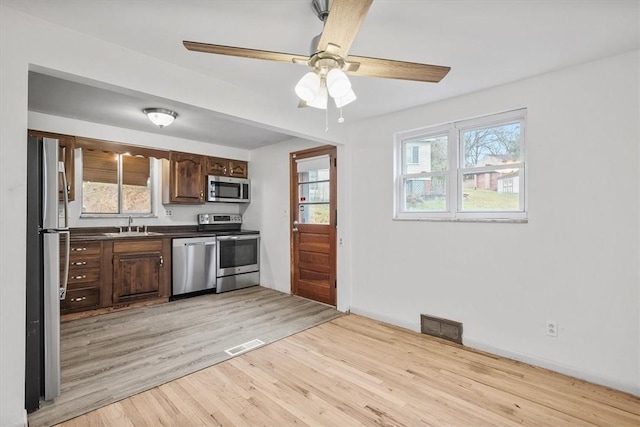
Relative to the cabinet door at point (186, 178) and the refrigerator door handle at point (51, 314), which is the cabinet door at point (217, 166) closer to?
the cabinet door at point (186, 178)

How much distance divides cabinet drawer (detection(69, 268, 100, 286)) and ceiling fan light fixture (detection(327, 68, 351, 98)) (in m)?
3.69

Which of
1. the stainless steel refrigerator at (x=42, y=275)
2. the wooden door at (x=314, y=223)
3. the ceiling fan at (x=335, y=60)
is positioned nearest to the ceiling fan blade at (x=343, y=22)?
the ceiling fan at (x=335, y=60)

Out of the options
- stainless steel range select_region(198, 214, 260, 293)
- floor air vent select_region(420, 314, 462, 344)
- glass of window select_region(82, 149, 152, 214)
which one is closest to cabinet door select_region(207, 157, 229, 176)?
stainless steel range select_region(198, 214, 260, 293)

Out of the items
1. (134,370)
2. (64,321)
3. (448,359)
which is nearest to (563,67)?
(448,359)

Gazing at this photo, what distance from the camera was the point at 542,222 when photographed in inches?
98.1

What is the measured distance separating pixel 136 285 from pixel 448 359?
12.2 feet

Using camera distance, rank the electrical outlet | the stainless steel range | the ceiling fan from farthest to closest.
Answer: the stainless steel range → the electrical outlet → the ceiling fan

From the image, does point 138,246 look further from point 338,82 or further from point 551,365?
point 551,365

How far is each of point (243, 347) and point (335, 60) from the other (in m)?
2.52

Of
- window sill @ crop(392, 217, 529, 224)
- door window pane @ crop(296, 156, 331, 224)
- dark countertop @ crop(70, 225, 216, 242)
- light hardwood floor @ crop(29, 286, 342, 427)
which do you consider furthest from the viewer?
door window pane @ crop(296, 156, 331, 224)

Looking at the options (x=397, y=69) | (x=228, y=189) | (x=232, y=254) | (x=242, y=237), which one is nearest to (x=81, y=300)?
(x=232, y=254)

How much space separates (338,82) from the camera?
147 centimetres

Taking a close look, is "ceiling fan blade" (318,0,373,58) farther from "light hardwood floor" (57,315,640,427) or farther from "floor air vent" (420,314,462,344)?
"floor air vent" (420,314,462,344)

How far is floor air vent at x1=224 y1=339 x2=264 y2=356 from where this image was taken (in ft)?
8.98
